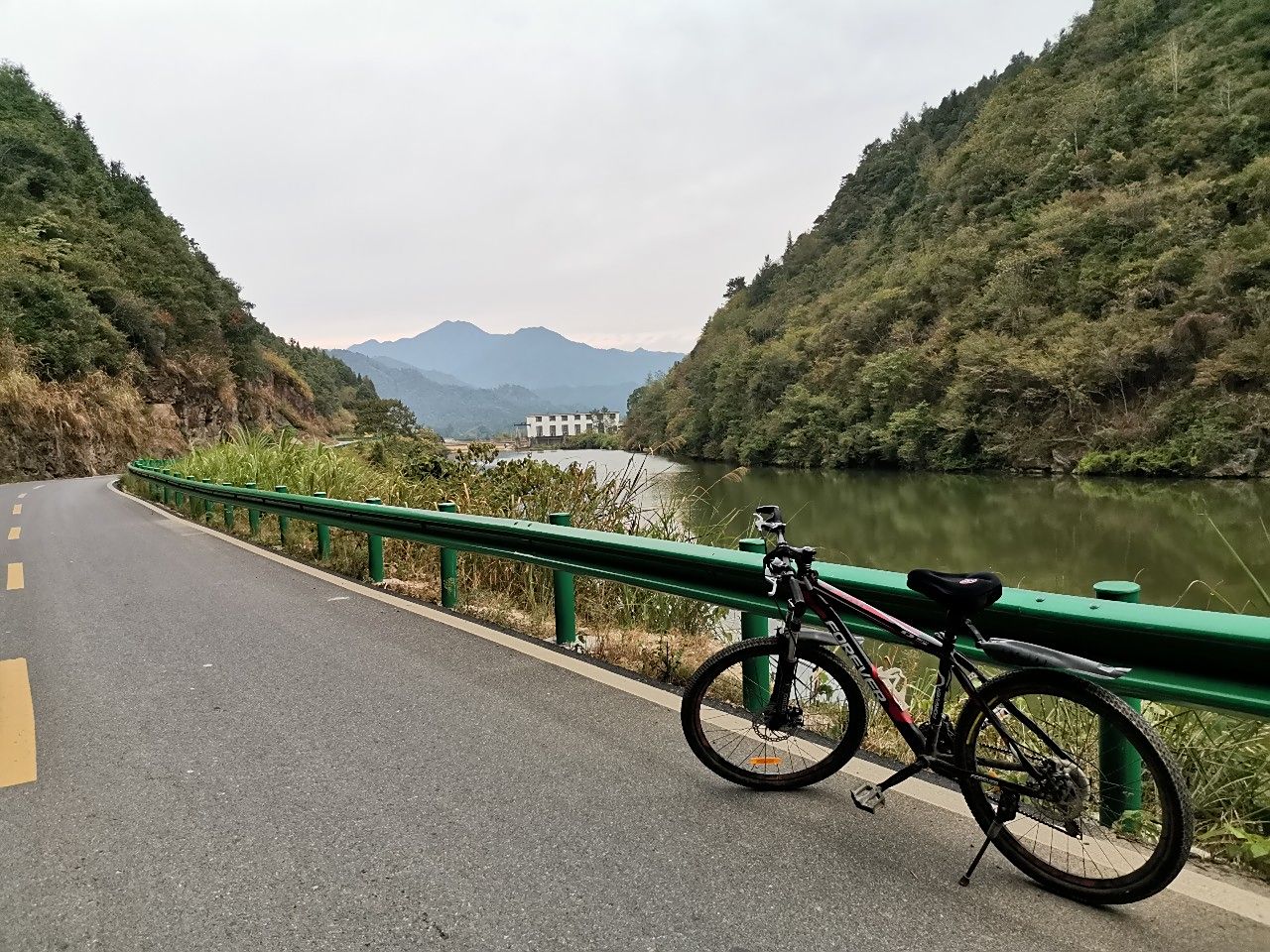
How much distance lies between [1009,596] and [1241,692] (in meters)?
0.64

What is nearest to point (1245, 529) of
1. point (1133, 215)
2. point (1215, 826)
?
point (1215, 826)

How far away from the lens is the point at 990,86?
96250 millimetres

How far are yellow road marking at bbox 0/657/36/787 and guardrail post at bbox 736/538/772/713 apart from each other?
283cm

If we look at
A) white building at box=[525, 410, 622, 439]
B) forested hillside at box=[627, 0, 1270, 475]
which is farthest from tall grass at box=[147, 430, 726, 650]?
white building at box=[525, 410, 622, 439]

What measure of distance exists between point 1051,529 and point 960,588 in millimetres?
21312

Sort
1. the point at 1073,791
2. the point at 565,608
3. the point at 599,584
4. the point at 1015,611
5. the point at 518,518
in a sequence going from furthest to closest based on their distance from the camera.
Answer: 1. the point at 518,518
2. the point at 599,584
3. the point at 565,608
4. the point at 1015,611
5. the point at 1073,791

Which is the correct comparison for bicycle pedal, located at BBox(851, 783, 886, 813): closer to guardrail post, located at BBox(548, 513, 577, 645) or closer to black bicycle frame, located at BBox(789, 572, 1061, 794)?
black bicycle frame, located at BBox(789, 572, 1061, 794)

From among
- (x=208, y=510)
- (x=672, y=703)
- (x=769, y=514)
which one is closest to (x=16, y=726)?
(x=672, y=703)

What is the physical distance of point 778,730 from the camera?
112 inches

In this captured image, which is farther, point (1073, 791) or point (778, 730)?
point (778, 730)

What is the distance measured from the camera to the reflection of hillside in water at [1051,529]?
1352 cm

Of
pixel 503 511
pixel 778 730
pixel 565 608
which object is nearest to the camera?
pixel 778 730

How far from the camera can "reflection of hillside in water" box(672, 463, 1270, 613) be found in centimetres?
1352

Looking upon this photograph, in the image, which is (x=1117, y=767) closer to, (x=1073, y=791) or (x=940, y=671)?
(x=1073, y=791)
